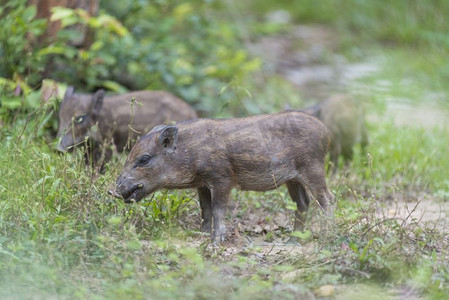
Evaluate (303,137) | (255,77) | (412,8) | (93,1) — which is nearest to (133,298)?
(303,137)

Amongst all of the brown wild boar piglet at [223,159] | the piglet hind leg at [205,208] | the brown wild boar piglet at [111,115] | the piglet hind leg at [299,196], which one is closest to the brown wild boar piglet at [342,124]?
the brown wild boar piglet at [111,115]

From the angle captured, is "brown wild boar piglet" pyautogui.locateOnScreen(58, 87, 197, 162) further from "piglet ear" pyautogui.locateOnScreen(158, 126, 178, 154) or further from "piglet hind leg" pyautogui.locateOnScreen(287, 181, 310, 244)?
"piglet hind leg" pyautogui.locateOnScreen(287, 181, 310, 244)

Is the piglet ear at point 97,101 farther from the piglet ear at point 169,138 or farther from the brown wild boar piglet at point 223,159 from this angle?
the piglet ear at point 169,138

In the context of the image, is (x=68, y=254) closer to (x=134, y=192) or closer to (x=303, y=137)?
(x=134, y=192)

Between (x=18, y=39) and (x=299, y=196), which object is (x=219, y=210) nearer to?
(x=299, y=196)

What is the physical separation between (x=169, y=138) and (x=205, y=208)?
683mm

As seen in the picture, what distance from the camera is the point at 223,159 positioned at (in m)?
5.77

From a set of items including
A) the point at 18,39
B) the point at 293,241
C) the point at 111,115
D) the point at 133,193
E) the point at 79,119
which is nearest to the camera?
the point at 133,193

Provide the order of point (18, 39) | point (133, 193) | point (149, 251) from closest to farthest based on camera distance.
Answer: point (149, 251)
point (133, 193)
point (18, 39)

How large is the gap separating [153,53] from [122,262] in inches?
223

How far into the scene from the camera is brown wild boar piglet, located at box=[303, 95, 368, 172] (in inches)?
331

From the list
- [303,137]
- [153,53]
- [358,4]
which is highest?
[303,137]

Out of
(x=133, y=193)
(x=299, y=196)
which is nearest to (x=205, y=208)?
(x=133, y=193)

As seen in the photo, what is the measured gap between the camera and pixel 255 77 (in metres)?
12.4
